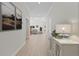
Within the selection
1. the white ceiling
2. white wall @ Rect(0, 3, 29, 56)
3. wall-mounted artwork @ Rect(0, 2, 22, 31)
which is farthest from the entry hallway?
the white ceiling

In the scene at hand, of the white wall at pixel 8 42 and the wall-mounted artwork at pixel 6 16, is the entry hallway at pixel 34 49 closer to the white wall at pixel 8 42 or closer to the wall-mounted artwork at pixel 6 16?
the white wall at pixel 8 42

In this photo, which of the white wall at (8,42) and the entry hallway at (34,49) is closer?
the white wall at (8,42)

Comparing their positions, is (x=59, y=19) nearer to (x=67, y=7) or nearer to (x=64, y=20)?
(x=64, y=20)

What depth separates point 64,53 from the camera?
8.88ft

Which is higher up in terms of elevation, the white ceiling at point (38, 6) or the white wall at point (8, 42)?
the white ceiling at point (38, 6)

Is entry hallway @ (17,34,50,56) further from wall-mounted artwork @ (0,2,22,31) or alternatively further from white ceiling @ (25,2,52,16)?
white ceiling @ (25,2,52,16)

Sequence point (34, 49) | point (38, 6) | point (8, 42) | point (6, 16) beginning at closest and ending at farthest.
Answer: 1. point (6, 16)
2. point (8, 42)
3. point (34, 49)
4. point (38, 6)

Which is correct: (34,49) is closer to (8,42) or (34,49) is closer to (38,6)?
(8,42)

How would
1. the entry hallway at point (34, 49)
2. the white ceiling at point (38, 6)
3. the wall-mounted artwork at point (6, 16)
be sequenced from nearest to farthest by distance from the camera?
the wall-mounted artwork at point (6, 16)
the entry hallway at point (34, 49)
the white ceiling at point (38, 6)

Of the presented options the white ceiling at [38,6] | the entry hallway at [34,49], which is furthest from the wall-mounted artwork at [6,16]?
the white ceiling at [38,6]

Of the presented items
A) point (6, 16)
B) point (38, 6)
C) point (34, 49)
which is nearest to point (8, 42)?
point (6, 16)

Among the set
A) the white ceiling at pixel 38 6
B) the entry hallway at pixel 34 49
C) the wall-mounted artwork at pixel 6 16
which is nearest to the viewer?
the wall-mounted artwork at pixel 6 16

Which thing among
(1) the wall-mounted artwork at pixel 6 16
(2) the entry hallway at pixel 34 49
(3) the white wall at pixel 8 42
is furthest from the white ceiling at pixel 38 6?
(1) the wall-mounted artwork at pixel 6 16

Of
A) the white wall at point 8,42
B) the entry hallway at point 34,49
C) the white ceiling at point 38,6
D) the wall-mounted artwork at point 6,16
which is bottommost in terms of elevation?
the entry hallway at point 34,49
